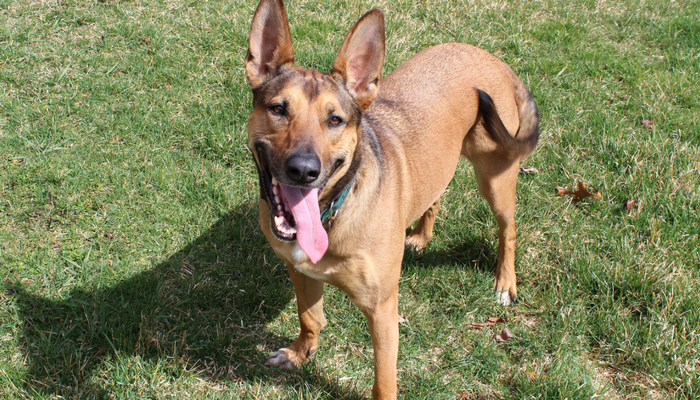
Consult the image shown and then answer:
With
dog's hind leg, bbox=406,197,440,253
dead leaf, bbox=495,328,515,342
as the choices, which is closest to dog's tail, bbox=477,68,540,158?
dog's hind leg, bbox=406,197,440,253

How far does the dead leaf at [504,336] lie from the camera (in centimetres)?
372

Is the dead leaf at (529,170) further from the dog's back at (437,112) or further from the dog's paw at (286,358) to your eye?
the dog's paw at (286,358)

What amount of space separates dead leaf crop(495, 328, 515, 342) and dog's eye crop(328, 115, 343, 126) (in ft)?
6.79

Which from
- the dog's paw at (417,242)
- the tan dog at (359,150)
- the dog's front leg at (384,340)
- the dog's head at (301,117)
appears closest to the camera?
the dog's head at (301,117)

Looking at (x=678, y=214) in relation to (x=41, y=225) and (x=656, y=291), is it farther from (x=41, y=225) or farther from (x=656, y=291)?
(x=41, y=225)

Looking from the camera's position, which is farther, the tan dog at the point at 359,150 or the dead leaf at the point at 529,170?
the dead leaf at the point at 529,170

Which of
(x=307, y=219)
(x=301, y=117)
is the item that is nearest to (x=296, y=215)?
(x=307, y=219)

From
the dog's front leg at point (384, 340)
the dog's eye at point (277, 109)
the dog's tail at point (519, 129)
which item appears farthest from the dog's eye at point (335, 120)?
the dog's tail at point (519, 129)

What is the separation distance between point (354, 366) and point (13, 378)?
2.10m

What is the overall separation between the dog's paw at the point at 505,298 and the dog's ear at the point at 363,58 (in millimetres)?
2006

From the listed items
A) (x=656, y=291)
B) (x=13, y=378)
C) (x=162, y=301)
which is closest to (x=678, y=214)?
(x=656, y=291)

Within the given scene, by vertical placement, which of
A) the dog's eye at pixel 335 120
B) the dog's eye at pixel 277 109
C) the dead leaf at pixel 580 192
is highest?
the dog's eye at pixel 277 109

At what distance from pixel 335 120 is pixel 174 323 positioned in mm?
1989

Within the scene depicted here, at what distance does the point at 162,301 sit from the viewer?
12.1 feet
